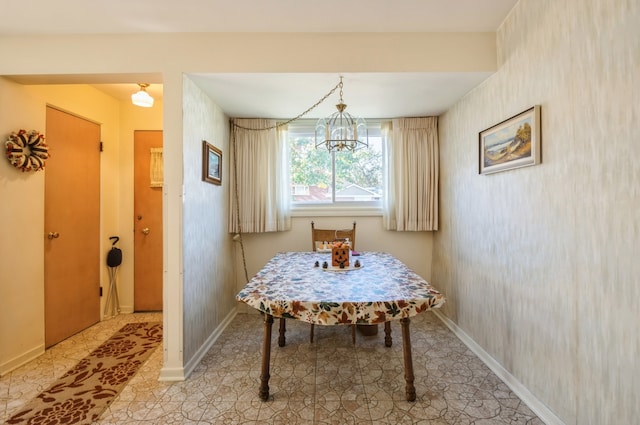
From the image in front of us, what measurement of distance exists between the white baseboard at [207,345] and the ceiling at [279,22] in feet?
7.33

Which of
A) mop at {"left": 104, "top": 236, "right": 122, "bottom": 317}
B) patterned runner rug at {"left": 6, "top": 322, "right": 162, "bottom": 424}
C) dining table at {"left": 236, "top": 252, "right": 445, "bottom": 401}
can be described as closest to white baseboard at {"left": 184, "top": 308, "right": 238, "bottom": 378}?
patterned runner rug at {"left": 6, "top": 322, "right": 162, "bottom": 424}

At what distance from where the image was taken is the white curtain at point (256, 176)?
3.35 m

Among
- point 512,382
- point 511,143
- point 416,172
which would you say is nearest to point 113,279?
point 416,172

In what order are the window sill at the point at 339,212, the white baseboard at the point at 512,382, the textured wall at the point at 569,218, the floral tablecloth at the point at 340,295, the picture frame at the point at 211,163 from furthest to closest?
1. the window sill at the point at 339,212
2. the picture frame at the point at 211,163
3. the white baseboard at the point at 512,382
4. the floral tablecloth at the point at 340,295
5. the textured wall at the point at 569,218

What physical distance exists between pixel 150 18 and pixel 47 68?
0.92 metres

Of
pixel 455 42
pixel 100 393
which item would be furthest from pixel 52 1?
pixel 455 42

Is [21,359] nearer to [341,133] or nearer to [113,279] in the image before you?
[113,279]

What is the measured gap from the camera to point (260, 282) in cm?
188

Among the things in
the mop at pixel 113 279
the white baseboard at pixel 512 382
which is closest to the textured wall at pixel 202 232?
the mop at pixel 113 279

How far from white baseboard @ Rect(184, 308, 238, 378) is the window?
1569mm

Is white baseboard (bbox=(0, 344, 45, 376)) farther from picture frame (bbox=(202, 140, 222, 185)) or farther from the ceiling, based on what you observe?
the ceiling

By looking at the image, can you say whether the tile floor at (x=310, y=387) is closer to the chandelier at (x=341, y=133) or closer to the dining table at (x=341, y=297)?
the dining table at (x=341, y=297)

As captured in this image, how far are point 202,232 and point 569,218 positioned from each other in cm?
259

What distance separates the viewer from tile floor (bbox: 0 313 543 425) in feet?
5.51
